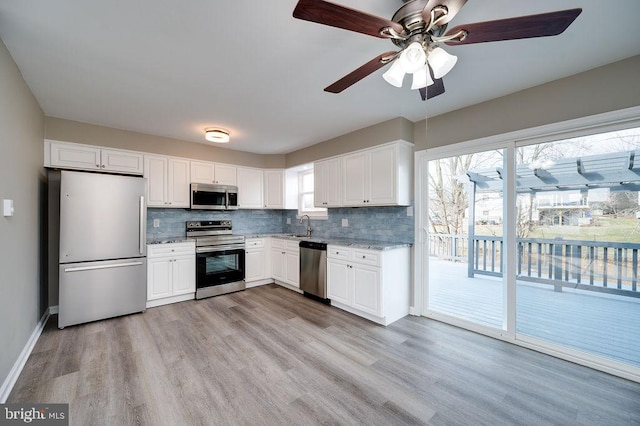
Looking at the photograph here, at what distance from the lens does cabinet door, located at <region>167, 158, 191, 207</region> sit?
409cm

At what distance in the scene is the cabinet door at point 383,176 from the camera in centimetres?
330

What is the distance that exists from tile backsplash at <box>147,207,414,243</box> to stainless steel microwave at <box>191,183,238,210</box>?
30 centimetres

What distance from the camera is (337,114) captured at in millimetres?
3238

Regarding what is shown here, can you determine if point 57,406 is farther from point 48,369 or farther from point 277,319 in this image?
point 277,319

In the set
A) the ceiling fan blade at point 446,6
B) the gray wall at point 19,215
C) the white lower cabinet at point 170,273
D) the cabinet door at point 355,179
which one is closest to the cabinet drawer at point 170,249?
the white lower cabinet at point 170,273

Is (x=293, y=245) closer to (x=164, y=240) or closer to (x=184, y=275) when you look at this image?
(x=184, y=275)

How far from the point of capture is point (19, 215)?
2.31 meters

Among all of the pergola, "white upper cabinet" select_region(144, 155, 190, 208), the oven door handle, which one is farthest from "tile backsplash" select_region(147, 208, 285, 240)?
the pergola

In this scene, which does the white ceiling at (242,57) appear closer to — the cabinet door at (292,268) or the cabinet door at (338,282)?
the cabinet door at (338,282)

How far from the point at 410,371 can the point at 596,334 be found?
1787 mm

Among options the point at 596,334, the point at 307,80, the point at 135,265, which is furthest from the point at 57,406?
the point at 596,334

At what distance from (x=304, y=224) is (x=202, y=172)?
206 cm

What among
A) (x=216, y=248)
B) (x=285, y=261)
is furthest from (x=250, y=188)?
(x=285, y=261)

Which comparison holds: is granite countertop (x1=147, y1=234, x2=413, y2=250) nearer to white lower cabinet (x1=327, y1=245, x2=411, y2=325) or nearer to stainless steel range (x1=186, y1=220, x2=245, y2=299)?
white lower cabinet (x1=327, y1=245, x2=411, y2=325)
